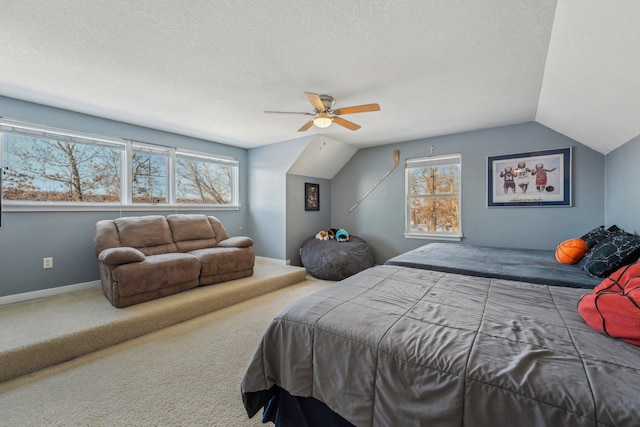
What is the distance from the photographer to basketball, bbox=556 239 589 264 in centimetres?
249

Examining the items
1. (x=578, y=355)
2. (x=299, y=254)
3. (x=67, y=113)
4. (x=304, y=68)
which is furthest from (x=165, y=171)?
(x=578, y=355)

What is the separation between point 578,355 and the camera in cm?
98

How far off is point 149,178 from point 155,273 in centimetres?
185

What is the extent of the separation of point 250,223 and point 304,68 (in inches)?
145

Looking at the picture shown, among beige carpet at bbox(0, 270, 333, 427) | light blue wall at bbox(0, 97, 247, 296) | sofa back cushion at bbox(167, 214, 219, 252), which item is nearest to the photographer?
beige carpet at bbox(0, 270, 333, 427)

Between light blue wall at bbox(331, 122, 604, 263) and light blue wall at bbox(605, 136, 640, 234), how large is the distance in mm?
238

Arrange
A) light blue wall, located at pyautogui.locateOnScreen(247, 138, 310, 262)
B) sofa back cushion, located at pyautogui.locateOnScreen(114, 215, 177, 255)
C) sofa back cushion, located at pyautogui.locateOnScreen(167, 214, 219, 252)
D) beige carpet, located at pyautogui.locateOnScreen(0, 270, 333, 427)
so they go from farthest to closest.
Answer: light blue wall, located at pyautogui.locateOnScreen(247, 138, 310, 262) < sofa back cushion, located at pyautogui.locateOnScreen(167, 214, 219, 252) < sofa back cushion, located at pyautogui.locateOnScreen(114, 215, 177, 255) < beige carpet, located at pyautogui.locateOnScreen(0, 270, 333, 427)

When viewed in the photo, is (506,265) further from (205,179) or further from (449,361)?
(205,179)

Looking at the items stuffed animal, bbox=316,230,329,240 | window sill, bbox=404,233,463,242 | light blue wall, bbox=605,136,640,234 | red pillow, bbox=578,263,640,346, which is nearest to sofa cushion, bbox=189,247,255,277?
stuffed animal, bbox=316,230,329,240

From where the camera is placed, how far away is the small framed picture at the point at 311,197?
528 cm

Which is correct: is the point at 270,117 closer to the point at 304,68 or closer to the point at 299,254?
the point at 304,68

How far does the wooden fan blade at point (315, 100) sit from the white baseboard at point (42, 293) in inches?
140

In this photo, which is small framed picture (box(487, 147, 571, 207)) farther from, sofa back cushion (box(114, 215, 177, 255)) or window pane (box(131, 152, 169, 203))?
window pane (box(131, 152, 169, 203))

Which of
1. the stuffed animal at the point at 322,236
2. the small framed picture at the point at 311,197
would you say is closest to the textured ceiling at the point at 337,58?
the small framed picture at the point at 311,197
